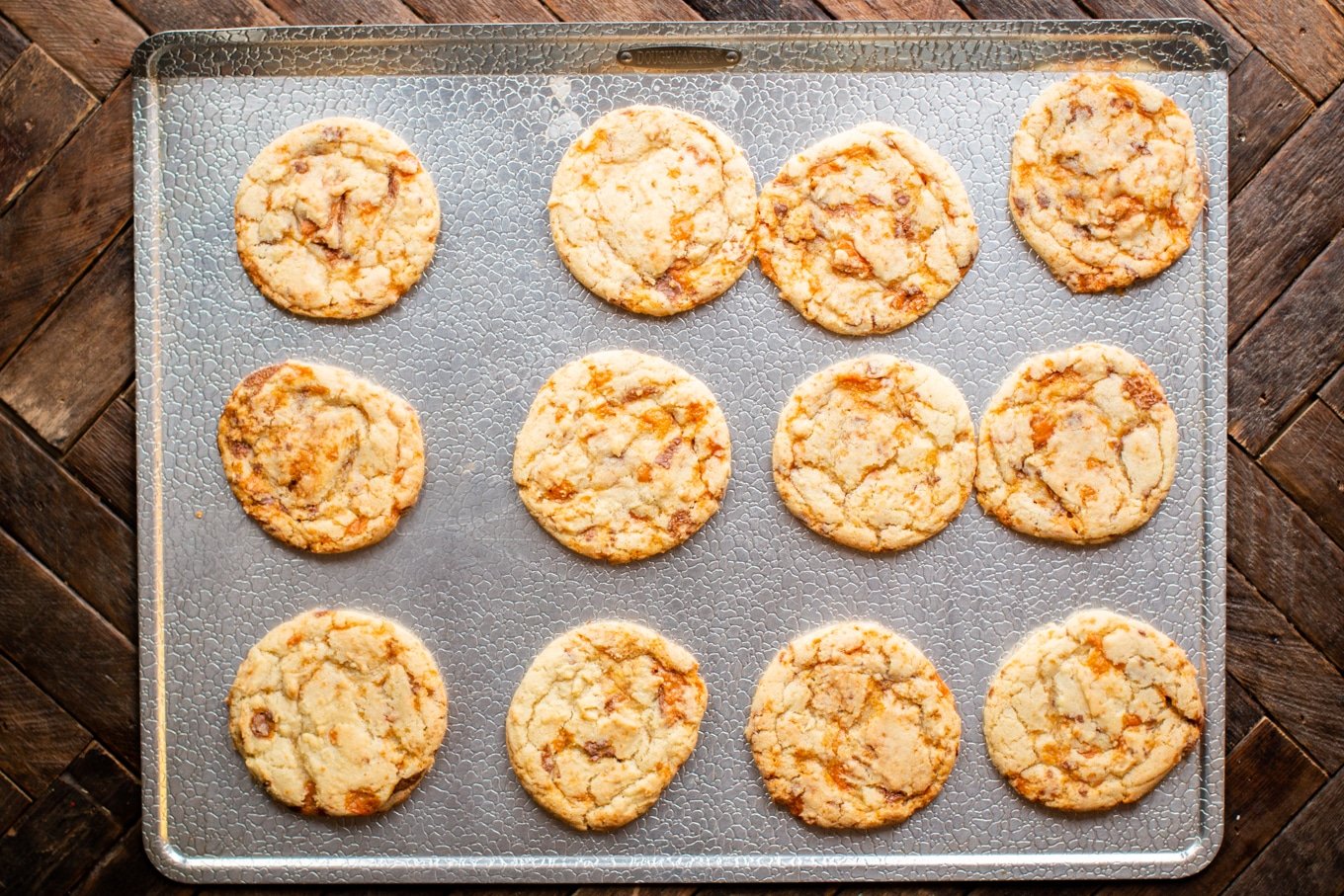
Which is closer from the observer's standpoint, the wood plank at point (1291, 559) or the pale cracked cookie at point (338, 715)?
the pale cracked cookie at point (338, 715)

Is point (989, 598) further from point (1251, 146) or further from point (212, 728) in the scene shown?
point (212, 728)

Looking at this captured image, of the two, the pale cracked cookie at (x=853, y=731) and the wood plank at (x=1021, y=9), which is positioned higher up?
the wood plank at (x=1021, y=9)

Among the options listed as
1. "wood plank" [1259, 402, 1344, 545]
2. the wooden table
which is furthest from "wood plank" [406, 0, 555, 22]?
"wood plank" [1259, 402, 1344, 545]

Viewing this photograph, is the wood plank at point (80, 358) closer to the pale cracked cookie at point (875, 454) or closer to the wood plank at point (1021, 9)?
the pale cracked cookie at point (875, 454)

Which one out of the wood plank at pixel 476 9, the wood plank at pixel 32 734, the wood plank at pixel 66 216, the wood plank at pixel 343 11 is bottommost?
the wood plank at pixel 32 734

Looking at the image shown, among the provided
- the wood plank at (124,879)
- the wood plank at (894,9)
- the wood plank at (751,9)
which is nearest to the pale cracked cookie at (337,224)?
the wood plank at (751,9)

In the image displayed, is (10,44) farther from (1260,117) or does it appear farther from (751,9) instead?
(1260,117)
